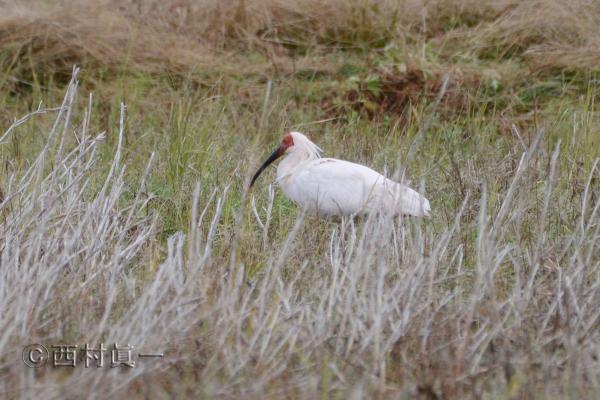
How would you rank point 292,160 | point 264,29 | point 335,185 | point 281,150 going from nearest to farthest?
point 335,185 → point 292,160 → point 281,150 → point 264,29

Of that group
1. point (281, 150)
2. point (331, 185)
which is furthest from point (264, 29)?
point (331, 185)

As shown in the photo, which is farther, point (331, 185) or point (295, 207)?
point (295, 207)

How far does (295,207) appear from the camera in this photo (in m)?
5.28

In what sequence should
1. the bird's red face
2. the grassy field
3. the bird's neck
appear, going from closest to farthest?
1. the grassy field
2. the bird's neck
3. the bird's red face

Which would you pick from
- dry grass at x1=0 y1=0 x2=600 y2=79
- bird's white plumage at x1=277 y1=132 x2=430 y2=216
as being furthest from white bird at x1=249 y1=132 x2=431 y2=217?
dry grass at x1=0 y1=0 x2=600 y2=79

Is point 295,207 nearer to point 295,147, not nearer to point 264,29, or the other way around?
point 295,147

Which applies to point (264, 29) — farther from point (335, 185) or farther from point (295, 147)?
point (335, 185)

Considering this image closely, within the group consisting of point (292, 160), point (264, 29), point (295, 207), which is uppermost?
point (264, 29)

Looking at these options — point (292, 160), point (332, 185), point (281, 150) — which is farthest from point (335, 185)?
point (281, 150)

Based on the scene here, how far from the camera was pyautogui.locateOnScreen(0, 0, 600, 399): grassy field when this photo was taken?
2.86 m

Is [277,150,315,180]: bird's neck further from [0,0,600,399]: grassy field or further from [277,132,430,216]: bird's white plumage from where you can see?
[0,0,600,399]: grassy field

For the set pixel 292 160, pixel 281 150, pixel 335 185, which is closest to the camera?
pixel 335 185

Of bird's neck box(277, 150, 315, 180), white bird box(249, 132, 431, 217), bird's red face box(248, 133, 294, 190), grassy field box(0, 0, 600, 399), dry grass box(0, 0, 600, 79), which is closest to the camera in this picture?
grassy field box(0, 0, 600, 399)

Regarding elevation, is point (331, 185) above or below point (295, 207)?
above
